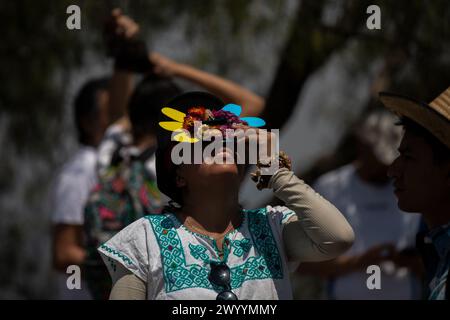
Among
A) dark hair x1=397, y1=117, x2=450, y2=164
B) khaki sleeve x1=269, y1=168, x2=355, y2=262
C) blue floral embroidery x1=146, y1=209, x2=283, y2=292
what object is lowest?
blue floral embroidery x1=146, y1=209, x2=283, y2=292

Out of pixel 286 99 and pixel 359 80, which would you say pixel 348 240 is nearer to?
pixel 286 99

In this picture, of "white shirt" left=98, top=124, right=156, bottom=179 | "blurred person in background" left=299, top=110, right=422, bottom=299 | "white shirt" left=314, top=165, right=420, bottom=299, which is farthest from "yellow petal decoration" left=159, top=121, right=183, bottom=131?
"white shirt" left=314, top=165, right=420, bottom=299

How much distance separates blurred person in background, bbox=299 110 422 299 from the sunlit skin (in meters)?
1.77

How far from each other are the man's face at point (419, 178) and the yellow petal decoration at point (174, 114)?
2.66 ft

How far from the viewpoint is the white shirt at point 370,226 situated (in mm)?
6086

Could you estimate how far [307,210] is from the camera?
3648mm

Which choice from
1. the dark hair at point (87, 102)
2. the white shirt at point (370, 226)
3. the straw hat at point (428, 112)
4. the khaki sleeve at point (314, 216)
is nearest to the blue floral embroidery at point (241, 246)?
the khaki sleeve at point (314, 216)

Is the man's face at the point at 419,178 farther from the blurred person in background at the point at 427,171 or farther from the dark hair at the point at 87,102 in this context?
the dark hair at the point at 87,102

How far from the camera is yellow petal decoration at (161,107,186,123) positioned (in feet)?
12.6

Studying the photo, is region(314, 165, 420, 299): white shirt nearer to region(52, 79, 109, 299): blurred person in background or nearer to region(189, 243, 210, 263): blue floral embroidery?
region(52, 79, 109, 299): blurred person in background

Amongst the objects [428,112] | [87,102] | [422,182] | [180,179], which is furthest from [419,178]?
[87,102]

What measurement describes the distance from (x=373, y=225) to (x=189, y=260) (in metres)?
2.78

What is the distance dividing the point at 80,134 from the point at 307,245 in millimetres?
2690
